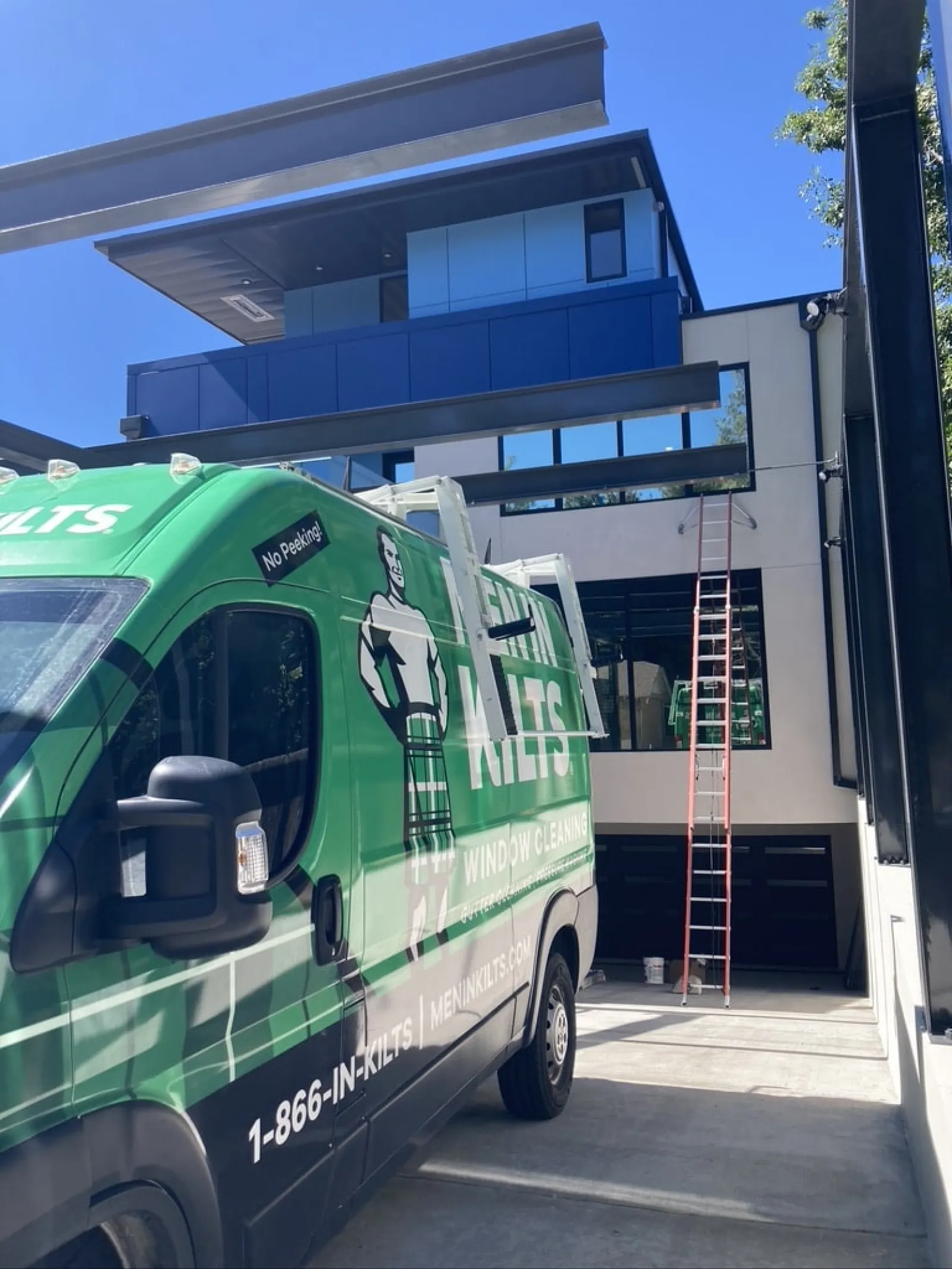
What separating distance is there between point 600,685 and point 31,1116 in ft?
40.5

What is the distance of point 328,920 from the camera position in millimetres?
3129

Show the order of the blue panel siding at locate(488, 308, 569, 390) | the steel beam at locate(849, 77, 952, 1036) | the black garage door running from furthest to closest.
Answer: the black garage door < the blue panel siding at locate(488, 308, 569, 390) < the steel beam at locate(849, 77, 952, 1036)

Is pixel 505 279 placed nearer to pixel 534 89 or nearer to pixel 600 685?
pixel 600 685

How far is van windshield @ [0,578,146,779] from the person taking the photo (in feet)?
7.20

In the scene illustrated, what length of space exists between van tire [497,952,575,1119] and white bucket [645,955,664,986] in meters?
7.31

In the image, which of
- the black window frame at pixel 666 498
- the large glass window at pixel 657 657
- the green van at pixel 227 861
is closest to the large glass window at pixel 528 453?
the black window frame at pixel 666 498

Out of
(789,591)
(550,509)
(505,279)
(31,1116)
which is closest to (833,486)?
(789,591)

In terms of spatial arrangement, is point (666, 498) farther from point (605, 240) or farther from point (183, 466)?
point (183, 466)

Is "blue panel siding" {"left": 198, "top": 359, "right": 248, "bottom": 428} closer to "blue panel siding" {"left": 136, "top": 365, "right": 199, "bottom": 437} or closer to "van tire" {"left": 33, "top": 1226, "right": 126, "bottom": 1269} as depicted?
"blue panel siding" {"left": 136, "top": 365, "right": 199, "bottom": 437}

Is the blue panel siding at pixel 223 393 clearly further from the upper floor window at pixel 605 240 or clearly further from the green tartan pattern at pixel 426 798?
the green tartan pattern at pixel 426 798

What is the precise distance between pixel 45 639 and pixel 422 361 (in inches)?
497

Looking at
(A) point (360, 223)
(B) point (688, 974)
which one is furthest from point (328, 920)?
(A) point (360, 223)

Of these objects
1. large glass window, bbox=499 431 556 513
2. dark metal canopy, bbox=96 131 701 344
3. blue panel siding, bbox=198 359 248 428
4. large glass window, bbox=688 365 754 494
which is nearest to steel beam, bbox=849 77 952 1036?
large glass window, bbox=688 365 754 494

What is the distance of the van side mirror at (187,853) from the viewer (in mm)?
2070
